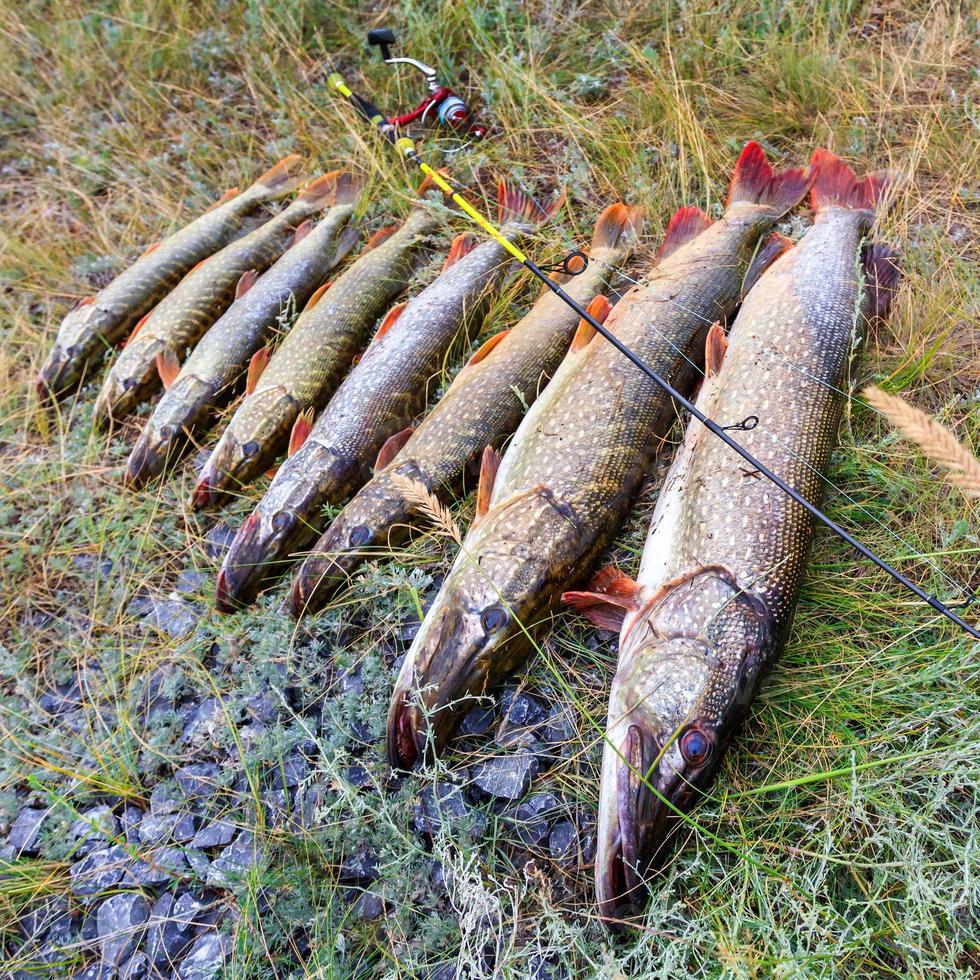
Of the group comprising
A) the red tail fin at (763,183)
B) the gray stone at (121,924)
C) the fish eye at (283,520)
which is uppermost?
the red tail fin at (763,183)

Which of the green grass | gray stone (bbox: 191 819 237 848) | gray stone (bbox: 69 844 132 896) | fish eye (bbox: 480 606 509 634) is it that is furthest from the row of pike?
gray stone (bbox: 69 844 132 896)

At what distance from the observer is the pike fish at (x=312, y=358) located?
330 cm

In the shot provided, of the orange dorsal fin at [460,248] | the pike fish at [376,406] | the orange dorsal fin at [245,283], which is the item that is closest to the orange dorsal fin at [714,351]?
the pike fish at [376,406]

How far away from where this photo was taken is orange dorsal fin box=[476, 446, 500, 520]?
2.68m

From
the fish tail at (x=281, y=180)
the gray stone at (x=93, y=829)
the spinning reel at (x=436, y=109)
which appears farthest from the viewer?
the fish tail at (x=281, y=180)

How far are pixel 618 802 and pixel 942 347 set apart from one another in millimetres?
2125

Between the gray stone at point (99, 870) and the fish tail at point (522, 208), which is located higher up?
the fish tail at point (522, 208)

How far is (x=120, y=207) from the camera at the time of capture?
453 cm

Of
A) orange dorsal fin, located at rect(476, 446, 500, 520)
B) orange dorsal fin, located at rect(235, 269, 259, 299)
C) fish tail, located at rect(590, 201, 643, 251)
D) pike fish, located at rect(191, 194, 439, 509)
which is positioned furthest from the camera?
orange dorsal fin, located at rect(235, 269, 259, 299)

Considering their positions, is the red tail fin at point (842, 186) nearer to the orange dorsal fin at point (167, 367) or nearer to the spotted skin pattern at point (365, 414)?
the spotted skin pattern at point (365, 414)

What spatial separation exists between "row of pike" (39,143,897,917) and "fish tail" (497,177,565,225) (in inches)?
0.5

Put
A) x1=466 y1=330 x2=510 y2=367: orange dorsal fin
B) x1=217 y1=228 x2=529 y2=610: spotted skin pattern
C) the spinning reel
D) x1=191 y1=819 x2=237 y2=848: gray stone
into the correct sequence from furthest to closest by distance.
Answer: the spinning reel
x1=466 y1=330 x2=510 y2=367: orange dorsal fin
x1=217 y1=228 x2=529 y2=610: spotted skin pattern
x1=191 y1=819 x2=237 y2=848: gray stone

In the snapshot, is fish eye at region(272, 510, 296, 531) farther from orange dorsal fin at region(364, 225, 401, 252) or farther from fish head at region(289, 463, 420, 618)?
orange dorsal fin at region(364, 225, 401, 252)

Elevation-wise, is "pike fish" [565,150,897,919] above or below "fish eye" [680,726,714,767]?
above
